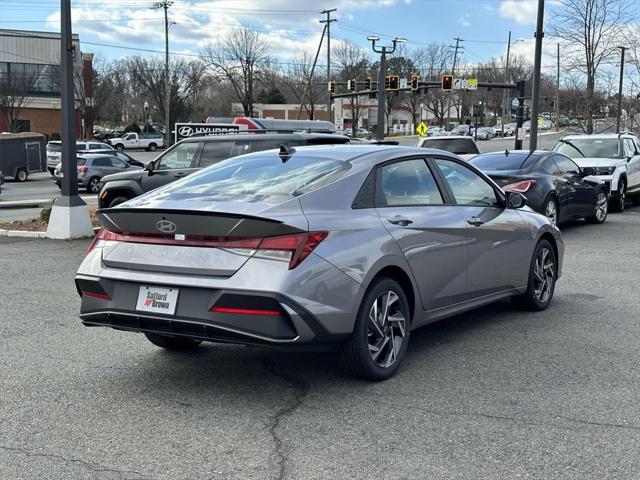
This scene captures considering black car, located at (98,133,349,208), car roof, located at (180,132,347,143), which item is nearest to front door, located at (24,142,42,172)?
black car, located at (98,133,349,208)

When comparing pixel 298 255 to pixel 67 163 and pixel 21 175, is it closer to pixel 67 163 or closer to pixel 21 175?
pixel 67 163

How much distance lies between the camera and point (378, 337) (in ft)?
16.5

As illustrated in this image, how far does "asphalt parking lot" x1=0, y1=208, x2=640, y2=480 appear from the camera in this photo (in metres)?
3.77

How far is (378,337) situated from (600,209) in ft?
37.6

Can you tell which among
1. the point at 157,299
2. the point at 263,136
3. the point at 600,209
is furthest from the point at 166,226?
the point at 600,209

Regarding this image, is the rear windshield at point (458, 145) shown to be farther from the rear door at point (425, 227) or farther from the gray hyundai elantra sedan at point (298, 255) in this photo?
the rear door at point (425, 227)

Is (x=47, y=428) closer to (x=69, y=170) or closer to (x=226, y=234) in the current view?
(x=226, y=234)

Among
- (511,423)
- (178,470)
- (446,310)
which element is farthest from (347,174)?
(178,470)

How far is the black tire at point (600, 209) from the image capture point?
14923 mm

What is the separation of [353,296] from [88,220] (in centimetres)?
976

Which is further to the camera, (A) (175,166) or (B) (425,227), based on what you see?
(A) (175,166)

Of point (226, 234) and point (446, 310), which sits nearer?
point (226, 234)

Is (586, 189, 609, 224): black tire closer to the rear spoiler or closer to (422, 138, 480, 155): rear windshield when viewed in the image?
(422, 138, 480, 155): rear windshield

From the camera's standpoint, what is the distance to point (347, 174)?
5180 mm
